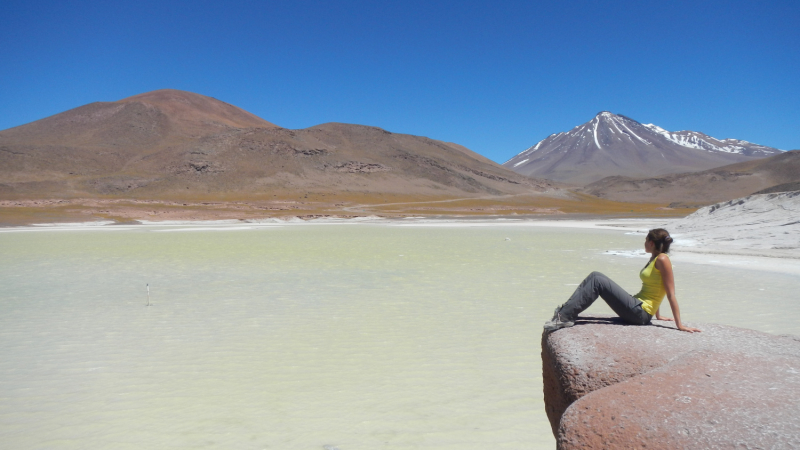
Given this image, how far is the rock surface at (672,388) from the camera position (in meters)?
2.56

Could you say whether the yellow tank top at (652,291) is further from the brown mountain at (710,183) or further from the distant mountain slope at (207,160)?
the brown mountain at (710,183)

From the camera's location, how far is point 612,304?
4531 millimetres

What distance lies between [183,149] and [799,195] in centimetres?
11174

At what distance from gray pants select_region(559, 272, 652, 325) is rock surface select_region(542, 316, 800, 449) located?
0.23 meters

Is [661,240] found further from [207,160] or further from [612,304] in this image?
[207,160]

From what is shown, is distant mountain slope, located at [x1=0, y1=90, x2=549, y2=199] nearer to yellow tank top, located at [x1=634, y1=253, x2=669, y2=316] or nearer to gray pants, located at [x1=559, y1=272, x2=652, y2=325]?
gray pants, located at [x1=559, y1=272, x2=652, y2=325]

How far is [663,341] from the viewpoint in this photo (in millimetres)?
3738

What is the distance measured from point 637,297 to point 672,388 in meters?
2.11

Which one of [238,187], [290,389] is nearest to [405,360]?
[290,389]

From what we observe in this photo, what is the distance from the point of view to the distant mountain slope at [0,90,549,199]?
96625 millimetres

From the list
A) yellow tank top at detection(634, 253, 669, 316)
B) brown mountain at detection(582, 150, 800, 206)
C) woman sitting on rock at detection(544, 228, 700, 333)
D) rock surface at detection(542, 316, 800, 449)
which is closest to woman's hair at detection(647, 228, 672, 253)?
woman sitting on rock at detection(544, 228, 700, 333)

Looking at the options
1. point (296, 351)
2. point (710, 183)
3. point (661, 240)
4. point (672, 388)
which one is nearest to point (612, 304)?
point (661, 240)

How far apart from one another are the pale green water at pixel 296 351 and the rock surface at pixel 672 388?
116 centimetres

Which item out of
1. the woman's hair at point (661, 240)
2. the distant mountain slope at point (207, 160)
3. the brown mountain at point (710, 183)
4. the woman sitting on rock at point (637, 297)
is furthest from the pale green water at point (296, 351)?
the brown mountain at point (710, 183)
